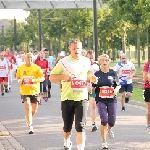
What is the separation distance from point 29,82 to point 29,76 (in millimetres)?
161

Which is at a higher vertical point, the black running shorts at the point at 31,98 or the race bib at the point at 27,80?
the race bib at the point at 27,80

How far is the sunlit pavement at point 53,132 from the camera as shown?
11.1 meters

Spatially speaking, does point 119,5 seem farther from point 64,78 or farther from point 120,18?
point 64,78

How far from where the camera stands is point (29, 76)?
523 inches

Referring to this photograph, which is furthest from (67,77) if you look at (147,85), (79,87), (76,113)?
(147,85)

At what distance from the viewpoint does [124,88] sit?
18969mm

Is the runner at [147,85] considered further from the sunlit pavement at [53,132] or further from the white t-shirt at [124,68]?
the white t-shirt at [124,68]

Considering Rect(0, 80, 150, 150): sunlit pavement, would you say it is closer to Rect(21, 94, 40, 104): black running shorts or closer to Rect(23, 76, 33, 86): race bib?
Rect(21, 94, 40, 104): black running shorts

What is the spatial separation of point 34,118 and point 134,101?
5.23m

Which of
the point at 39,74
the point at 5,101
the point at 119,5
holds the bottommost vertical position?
the point at 5,101

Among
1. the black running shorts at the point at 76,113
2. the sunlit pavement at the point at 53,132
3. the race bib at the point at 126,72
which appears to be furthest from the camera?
the race bib at the point at 126,72

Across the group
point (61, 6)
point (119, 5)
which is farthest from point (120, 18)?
point (61, 6)

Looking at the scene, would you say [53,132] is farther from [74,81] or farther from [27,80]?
[74,81]

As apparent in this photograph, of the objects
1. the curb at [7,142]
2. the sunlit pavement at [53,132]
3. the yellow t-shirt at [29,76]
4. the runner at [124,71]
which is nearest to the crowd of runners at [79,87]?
the yellow t-shirt at [29,76]
